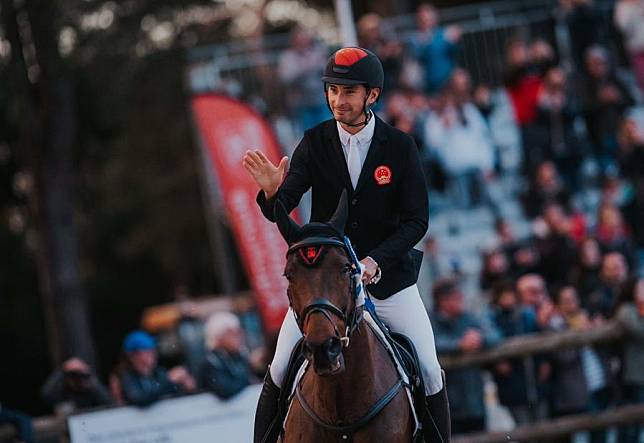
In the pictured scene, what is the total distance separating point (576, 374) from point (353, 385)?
571cm

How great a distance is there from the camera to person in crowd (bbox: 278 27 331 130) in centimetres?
1700

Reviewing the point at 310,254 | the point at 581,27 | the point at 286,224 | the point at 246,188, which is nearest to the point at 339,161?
the point at 286,224

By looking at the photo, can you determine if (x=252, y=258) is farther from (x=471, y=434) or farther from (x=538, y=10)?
(x=538, y=10)

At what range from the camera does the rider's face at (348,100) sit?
6699 millimetres

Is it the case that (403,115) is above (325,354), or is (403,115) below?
above

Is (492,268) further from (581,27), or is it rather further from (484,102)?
(581,27)

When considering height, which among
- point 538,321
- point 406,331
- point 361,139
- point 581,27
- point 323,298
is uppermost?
point 581,27

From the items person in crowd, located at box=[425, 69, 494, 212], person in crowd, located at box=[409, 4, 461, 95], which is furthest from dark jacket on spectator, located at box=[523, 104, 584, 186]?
person in crowd, located at box=[409, 4, 461, 95]

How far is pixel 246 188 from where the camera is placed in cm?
1554

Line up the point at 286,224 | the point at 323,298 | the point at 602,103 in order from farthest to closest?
the point at 602,103 < the point at 286,224 < the point at 323,298

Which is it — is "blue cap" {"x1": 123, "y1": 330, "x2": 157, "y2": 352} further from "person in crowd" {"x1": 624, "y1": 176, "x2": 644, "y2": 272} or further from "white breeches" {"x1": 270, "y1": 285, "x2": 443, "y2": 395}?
"person in crowd" {"x1": 624, "y1": 176, "x2": 644, "y2": 272}

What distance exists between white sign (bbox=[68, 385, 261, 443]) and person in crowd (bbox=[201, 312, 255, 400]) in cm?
9

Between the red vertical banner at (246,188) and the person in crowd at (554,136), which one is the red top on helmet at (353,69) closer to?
the red vertical banner at (246,188)

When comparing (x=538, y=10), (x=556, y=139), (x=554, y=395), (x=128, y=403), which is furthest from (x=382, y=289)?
(x=538, y=10)
